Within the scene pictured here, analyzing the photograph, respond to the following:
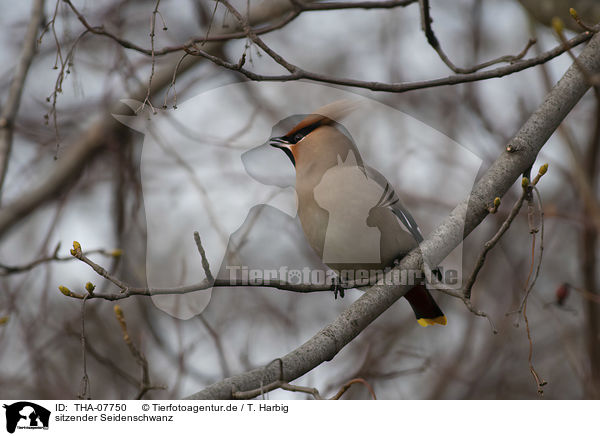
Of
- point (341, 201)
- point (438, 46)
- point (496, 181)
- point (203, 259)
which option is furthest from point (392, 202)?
point (203, 259)

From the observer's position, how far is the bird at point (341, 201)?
8.28 ft

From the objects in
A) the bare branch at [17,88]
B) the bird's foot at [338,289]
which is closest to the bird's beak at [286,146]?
the bird's foot at [338,289]

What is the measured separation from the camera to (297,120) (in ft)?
8.38

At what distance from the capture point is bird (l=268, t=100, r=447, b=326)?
2523 millimetres

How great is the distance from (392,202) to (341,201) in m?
0.28
